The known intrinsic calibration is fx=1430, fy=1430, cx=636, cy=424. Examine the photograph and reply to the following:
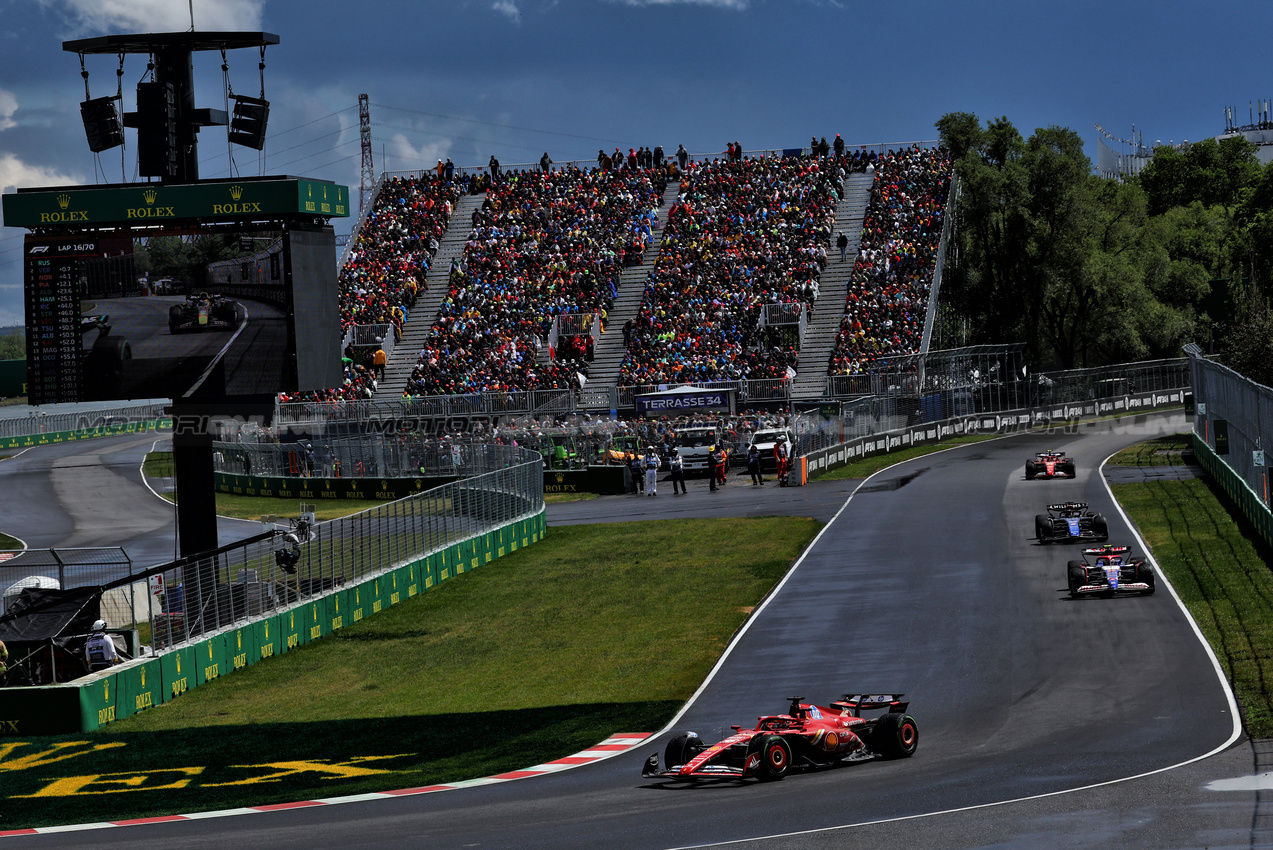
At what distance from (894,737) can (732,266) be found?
51143mm

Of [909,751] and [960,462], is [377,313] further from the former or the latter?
[909,751]

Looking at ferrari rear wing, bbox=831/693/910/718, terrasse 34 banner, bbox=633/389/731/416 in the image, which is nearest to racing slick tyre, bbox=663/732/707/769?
ferrari rear wing, bbox=831/693/910/718

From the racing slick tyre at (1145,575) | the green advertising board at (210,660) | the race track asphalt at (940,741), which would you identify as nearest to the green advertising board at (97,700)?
the green advertising board at (210,660)

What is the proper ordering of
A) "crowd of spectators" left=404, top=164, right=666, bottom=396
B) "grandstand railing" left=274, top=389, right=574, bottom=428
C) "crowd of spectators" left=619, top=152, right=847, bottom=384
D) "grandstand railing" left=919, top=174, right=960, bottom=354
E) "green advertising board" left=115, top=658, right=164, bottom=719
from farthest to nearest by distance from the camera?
"crowd of spectators" left=404, top=164, right=666, bottom=396 → "crowd of spectators" left=619, top=152, right=847, bottom=384 → "grandstand railing" left=919, top=174, right=960, bottom=354 → "grandstand railing" left=274, top=389, right=574, bottom=428 → "green advertising board" left=115, top=658, right=164, bottom=719

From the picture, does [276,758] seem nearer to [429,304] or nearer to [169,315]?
[169,315]

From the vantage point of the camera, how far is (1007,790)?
13758mm

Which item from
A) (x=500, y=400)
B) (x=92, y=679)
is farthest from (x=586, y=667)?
(x=500, y=400)

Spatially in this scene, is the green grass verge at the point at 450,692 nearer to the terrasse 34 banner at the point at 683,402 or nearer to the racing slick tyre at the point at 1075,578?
the racing slick tyre at the point at 1075,578

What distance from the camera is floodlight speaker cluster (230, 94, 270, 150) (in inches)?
988

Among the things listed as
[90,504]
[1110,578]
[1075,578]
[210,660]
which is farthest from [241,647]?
[90,504]

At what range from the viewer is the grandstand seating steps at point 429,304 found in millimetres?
66037

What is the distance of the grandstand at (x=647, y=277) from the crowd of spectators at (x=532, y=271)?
97 millimetres

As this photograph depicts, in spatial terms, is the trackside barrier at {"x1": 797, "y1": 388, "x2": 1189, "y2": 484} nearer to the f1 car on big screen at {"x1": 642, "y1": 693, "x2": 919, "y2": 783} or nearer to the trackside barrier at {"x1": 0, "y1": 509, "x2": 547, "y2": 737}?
the trackside barrier at {"x1": 0, "y1": 509, "x2": 547, "y2": 737}

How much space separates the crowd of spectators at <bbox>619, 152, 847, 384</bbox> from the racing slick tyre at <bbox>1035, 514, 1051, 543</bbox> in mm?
27552
